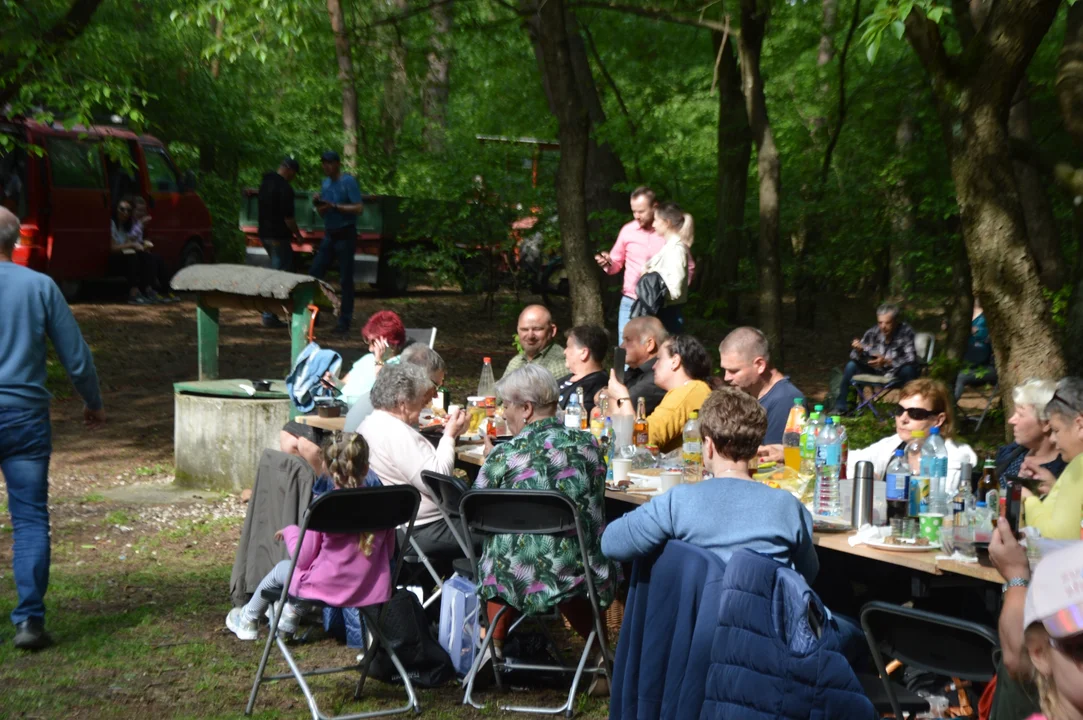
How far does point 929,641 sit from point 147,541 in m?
5.63

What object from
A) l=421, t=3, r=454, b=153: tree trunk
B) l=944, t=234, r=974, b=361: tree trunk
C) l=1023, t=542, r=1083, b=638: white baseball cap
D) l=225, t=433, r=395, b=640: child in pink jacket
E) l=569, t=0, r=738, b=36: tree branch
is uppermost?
l=421, t=3, r=454, b=153: tree trunk

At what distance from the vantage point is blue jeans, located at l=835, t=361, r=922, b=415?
40.8 ft

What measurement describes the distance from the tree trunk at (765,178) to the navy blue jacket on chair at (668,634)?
30.5ft

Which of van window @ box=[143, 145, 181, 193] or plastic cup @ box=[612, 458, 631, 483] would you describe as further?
van window @ box=[143, 145, 181, 193]

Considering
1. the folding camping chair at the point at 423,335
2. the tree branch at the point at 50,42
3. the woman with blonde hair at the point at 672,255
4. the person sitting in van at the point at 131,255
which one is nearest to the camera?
the folding camping chair at the point at 423,335

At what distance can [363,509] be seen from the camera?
515cm

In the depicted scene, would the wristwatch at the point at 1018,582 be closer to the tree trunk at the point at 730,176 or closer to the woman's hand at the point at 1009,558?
the woman's hand at the point at 1009,558

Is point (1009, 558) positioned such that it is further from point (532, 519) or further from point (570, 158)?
point (570, 158)

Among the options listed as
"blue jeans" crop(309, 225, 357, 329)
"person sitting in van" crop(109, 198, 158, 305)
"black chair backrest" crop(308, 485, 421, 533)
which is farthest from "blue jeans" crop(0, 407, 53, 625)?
"person sitting in van" crop(109, 198, 158, 305)

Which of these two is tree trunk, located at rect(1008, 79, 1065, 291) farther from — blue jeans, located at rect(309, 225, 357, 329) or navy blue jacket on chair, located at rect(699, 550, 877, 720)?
navy blue jacket on chair, located at rect(699, 550, 877, 720)

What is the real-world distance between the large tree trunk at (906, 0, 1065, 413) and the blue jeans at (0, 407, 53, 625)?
216 inches

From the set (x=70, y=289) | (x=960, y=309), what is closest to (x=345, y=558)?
(x=960, y=309)

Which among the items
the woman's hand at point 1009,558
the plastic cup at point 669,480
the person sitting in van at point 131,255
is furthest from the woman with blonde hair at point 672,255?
the person sitting in van at point 131,255

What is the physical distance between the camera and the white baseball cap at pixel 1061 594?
1.67 meters
